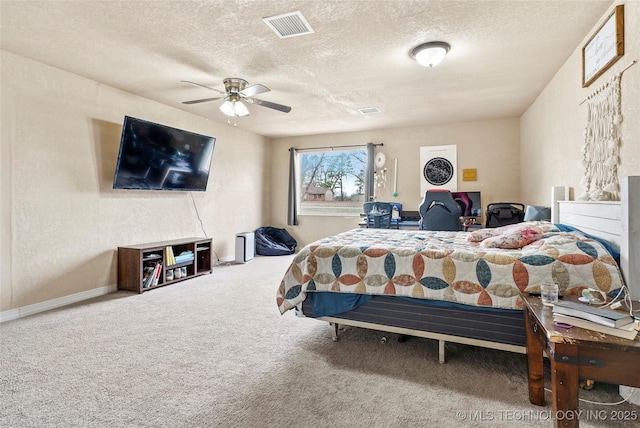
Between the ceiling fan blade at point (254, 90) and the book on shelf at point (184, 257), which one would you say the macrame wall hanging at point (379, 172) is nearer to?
the ceiling fan blade at point (254, 90)

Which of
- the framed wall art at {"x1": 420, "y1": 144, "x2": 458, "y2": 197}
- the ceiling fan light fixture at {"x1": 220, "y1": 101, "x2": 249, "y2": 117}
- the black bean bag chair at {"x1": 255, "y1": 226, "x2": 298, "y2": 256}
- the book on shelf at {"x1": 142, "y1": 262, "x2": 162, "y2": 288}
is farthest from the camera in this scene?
the black bean bag chair at {"x1": 255, "y1": 226, "x2": 298, "y2": 256}

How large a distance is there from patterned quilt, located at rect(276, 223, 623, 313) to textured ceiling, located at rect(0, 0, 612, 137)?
63.9 inches

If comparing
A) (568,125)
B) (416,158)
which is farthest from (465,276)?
(416,158)

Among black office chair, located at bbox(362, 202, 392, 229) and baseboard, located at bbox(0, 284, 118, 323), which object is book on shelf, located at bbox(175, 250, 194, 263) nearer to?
baseboard, located at bbox(0, 284, 118, 323)

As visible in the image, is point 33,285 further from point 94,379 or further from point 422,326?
point 422,326

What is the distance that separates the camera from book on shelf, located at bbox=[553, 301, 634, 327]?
122 cm

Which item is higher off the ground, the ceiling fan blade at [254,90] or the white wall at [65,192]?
the ceiling fan blade at [254,90]

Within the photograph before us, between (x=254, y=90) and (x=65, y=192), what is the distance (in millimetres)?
2272

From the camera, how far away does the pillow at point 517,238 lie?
214 centimetres

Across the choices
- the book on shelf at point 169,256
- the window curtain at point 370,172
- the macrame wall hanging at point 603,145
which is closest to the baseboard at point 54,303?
the book on shelf at point 169,256

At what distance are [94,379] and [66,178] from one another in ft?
8.00

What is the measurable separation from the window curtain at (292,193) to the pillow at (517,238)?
A: 4628mm

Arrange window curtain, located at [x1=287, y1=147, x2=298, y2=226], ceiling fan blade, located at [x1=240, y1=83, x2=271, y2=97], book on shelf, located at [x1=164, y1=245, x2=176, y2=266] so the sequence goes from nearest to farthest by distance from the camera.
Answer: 1. ceiling fan blade, located at [x1=240, y1=83, x2=271, y2=97]
2. book on shelf, located at [x1=164, y1=245, x2=176, y2=266]
3. window curtain, located at [x1=287, y1=147, x2=298, y2=226]

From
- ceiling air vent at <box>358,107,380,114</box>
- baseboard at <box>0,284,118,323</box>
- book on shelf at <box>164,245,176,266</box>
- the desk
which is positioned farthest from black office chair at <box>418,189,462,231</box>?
baseboard at <box>0,284,118,323</box>
